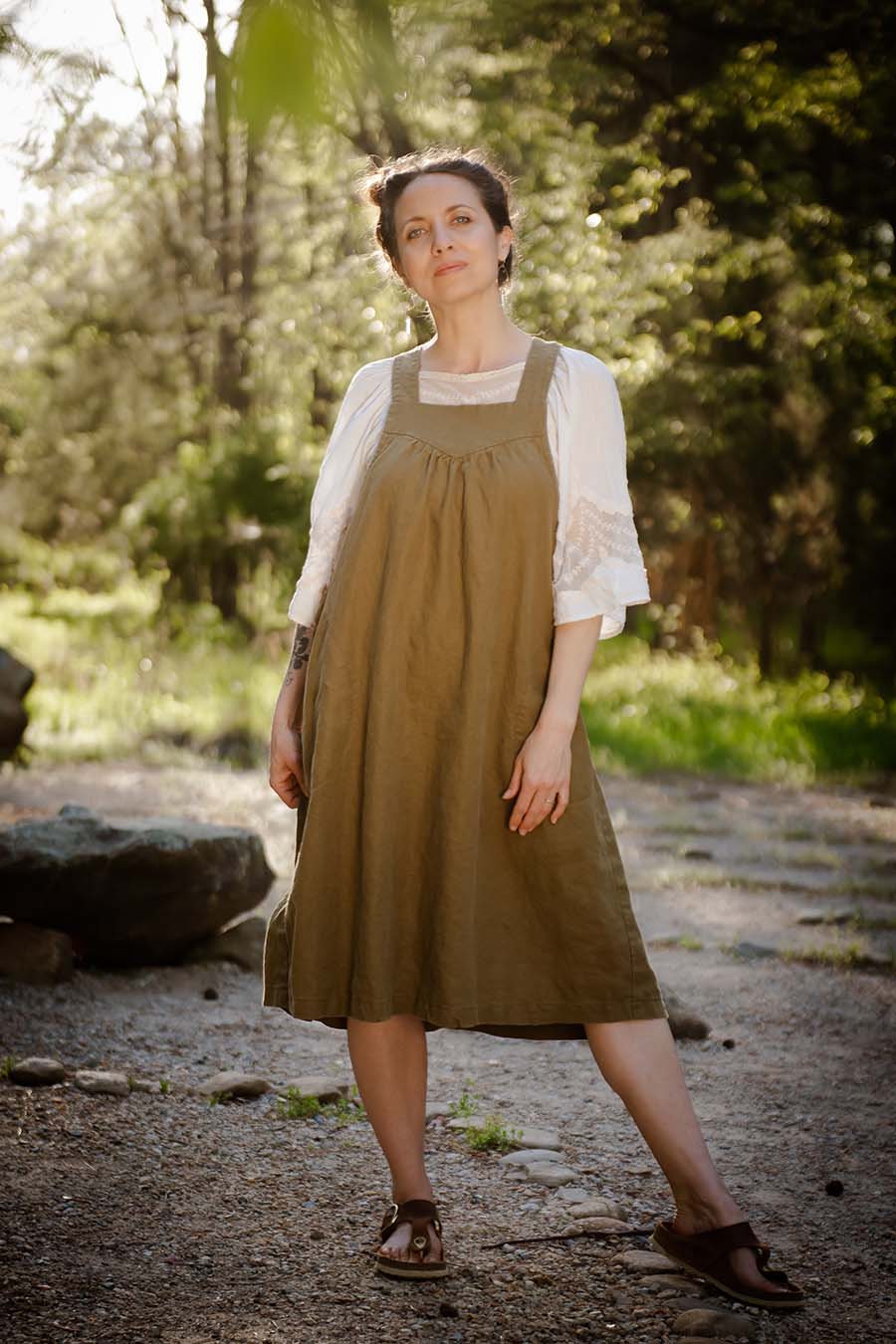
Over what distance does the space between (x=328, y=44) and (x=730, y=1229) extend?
2263mm

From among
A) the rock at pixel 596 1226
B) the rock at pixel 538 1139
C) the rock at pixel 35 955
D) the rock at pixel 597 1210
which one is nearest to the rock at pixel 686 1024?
the rock at pixel 538 1139

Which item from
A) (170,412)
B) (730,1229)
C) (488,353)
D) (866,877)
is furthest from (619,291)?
(170,412)

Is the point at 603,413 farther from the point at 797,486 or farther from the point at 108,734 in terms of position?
the point at 797,486

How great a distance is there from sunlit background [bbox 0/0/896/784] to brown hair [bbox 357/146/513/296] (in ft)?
1.60

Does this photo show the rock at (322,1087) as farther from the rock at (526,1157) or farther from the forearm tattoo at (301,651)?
the forearm tattoo at (301,651)

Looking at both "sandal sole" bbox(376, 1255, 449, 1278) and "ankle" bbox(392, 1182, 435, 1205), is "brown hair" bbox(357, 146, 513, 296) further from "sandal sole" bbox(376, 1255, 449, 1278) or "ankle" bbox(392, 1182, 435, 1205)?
"sandal sole" bbox(376, 1255, 449, 1278)

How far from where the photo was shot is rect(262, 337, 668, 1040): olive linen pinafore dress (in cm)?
256

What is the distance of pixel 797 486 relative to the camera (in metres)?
13.6

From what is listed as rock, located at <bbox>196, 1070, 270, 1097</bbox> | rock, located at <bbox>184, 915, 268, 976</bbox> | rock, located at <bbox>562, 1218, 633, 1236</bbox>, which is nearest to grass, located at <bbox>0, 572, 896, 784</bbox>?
rock, located at <bbox>184, 915, 268, 976</bbox>

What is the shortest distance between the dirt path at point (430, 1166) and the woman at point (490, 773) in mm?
184

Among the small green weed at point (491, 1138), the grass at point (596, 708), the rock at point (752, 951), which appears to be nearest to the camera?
the small green weed at point (491, 1138)

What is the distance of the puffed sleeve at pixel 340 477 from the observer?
2756 millimetres

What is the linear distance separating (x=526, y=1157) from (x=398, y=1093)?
0.76 metres

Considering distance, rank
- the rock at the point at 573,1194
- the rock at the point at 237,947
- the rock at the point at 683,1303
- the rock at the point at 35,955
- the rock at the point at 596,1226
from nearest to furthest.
Answer: the rock at the point at 683,1303 → the rock at the point at 596,1226 → the rock at the point at 573,1194 → the rock at the point at 35,955 → the rock at the point at 237,947
